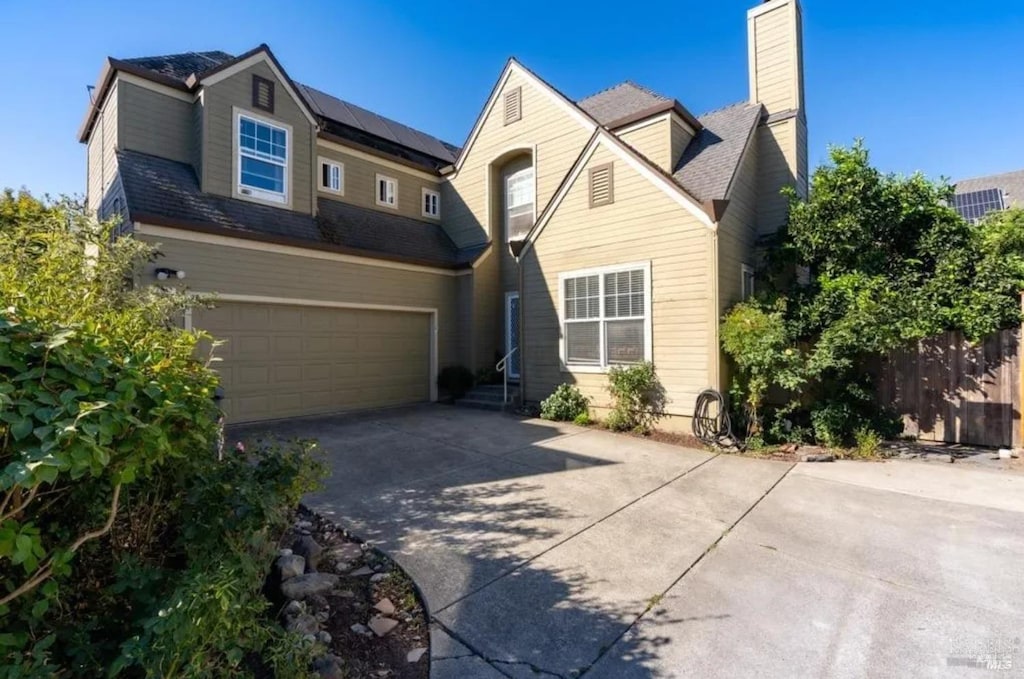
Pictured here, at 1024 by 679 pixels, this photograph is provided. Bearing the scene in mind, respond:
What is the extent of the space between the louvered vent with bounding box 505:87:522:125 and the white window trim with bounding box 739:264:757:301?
704 cm

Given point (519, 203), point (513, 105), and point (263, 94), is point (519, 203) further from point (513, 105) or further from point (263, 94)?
point (263, 94)

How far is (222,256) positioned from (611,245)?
7.22m

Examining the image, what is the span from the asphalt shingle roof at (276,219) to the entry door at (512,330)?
59.2 inches

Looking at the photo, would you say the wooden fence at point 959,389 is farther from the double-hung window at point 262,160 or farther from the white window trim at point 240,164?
the double-hung window at point 262,160

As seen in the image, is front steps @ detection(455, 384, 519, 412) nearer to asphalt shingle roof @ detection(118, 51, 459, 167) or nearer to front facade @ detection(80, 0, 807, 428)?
front facade @ detection(80, 0, 807, 428)

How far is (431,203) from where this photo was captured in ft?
45.4

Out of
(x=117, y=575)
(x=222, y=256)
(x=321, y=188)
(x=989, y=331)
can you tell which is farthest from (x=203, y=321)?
(x=989, y=331)

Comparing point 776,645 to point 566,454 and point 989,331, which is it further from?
point 989,331

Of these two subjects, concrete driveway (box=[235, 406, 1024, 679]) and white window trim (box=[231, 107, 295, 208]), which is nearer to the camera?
concrete driveway (box=[235, 406, 1024, 679])

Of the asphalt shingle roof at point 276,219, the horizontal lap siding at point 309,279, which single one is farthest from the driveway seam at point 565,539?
the asphalt shingle roof at point 276,219

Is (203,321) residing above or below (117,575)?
above

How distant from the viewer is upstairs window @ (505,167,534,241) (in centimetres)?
1222

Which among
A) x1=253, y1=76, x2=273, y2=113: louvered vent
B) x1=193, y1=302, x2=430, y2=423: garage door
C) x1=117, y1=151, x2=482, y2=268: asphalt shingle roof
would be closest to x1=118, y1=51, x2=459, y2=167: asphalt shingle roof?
x1=253, y1=76, x2=273, y2=113: louvered vent

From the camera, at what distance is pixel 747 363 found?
7.39 meters
